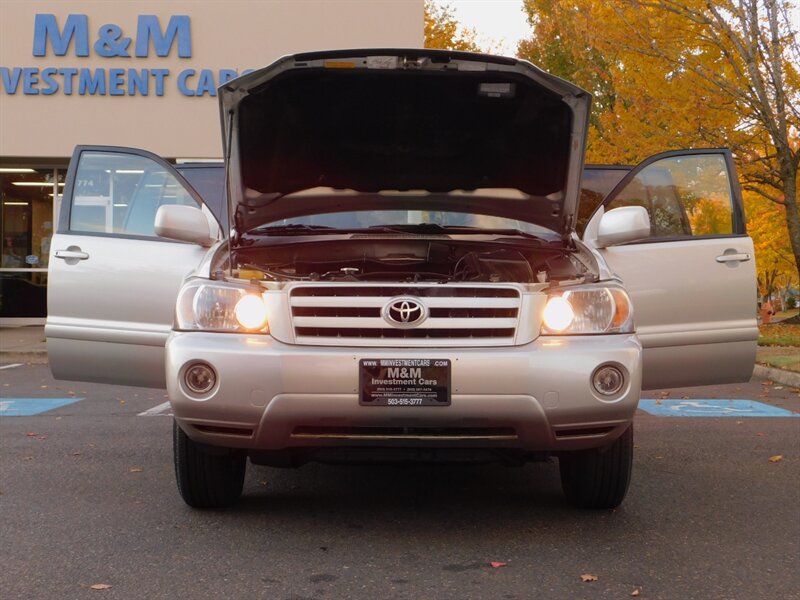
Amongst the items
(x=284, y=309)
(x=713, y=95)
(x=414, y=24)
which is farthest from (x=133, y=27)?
(x=284, y=309)

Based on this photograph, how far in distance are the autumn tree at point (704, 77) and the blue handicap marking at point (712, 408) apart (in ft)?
26.2

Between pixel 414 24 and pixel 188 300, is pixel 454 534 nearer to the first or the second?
pixel 188 300

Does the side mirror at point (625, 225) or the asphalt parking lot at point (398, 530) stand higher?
the side mirror at point (625, 225)

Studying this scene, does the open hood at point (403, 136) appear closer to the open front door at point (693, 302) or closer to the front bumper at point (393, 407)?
the open front door at point (693, 302)

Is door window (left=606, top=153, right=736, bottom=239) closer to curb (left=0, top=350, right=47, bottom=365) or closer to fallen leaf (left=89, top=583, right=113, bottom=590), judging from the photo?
fallen leaf (left=89, top=583, right=113, bottom=590)

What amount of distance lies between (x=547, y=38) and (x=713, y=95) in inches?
619

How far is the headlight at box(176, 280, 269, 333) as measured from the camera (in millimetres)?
4109

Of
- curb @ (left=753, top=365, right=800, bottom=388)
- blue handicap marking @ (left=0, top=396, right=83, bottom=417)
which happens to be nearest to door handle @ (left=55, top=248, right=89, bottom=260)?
blue handicap marking @ (left=0, top=396, right=83, bottom=417)

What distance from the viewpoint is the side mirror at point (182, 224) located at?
4875 millimetres

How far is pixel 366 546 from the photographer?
409cm

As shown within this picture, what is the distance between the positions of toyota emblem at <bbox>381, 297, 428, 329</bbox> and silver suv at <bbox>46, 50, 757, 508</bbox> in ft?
0.03

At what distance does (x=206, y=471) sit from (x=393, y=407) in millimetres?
1095

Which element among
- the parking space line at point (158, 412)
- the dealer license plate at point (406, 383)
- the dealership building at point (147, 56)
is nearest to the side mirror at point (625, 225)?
the dealer license plate at point (406, 383)

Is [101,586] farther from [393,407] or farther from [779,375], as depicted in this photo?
[779,375]
